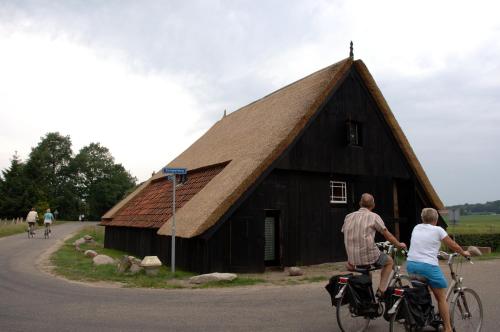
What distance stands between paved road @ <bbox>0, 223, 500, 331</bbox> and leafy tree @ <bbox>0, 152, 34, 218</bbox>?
190 ft

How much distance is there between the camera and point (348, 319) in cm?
577

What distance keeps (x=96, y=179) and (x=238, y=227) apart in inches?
3122

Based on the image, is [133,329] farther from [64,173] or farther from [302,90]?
[64,173]

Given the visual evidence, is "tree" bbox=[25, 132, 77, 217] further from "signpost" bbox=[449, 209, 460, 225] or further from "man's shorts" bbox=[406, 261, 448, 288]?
"man's shorts" bbox=[406, 261, 448, 288]

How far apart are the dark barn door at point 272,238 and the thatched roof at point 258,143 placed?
204cm

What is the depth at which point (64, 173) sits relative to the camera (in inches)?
3241

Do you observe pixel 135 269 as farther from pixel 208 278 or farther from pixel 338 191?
pixel 338 191

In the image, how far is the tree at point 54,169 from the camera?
234ft

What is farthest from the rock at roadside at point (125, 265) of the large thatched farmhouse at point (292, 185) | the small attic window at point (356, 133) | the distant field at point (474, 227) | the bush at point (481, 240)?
the bush at point (481, 240)

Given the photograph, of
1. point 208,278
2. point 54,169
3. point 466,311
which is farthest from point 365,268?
point 54,169

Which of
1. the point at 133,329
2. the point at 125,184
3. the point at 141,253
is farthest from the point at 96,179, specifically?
the point at 133,329

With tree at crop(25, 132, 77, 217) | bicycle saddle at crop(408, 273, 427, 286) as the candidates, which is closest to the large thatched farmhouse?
bicycle saddle at crop(408, 273, 427, 286)

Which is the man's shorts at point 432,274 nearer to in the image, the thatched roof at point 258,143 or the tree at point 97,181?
the thatched roof at point 258,143

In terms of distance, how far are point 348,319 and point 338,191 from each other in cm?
1081
